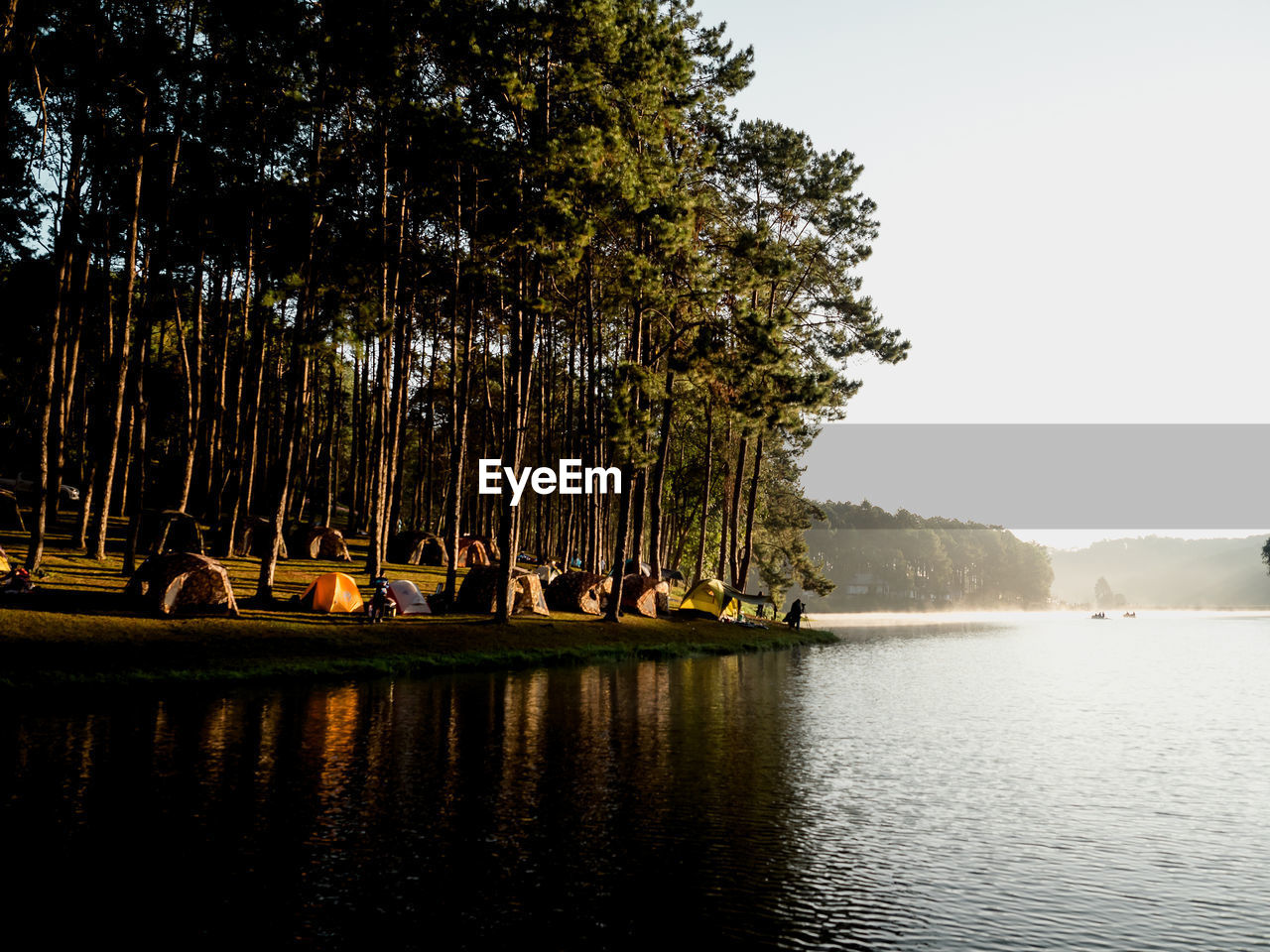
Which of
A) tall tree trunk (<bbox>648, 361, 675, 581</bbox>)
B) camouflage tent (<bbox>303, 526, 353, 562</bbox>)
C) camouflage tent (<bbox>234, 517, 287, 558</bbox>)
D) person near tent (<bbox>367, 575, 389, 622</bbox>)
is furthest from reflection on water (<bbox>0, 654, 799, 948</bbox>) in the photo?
camouflage tent (<bbox>303, 526, 353, 562</bbox>)

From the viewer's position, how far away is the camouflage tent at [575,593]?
45094 millimetres

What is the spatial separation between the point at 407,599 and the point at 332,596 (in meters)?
3.11

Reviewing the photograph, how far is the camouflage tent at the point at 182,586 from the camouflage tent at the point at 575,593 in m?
16.8

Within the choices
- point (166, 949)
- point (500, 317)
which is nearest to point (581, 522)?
point (500, 317)

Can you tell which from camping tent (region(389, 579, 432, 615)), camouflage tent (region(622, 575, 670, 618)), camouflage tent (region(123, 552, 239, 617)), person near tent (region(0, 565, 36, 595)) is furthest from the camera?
camouflage tent (region(622, 575, 670, 618))

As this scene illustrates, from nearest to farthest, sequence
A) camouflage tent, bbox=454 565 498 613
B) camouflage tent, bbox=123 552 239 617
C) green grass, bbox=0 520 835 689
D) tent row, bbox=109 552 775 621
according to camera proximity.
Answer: green grass, bbox=0 520 835 689, camouflage tent, bbox=123 552 239 617, tent row, bbox=109 552 775 621, camouflage tent, bbox=454 565 498 613

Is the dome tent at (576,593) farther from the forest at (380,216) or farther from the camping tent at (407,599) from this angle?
the camping tent at (407,599)

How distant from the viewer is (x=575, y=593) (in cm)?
4528

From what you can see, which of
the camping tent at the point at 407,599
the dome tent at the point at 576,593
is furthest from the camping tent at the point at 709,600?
the camping tent at the point at 407,599

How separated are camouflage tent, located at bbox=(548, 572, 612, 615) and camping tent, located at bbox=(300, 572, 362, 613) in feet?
37.0

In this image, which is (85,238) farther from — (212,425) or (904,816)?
(904,816)

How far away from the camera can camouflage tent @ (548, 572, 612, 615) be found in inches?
1775

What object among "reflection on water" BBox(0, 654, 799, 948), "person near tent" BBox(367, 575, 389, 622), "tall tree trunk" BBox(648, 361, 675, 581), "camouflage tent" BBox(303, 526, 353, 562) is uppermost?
"tall tree trunk" BBox(648, 361, 675, 581)

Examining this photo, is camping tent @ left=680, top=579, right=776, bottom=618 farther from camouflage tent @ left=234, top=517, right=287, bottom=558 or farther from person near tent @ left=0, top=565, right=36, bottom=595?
person near tent @ left=0, top=565, right=36, bottom=595
